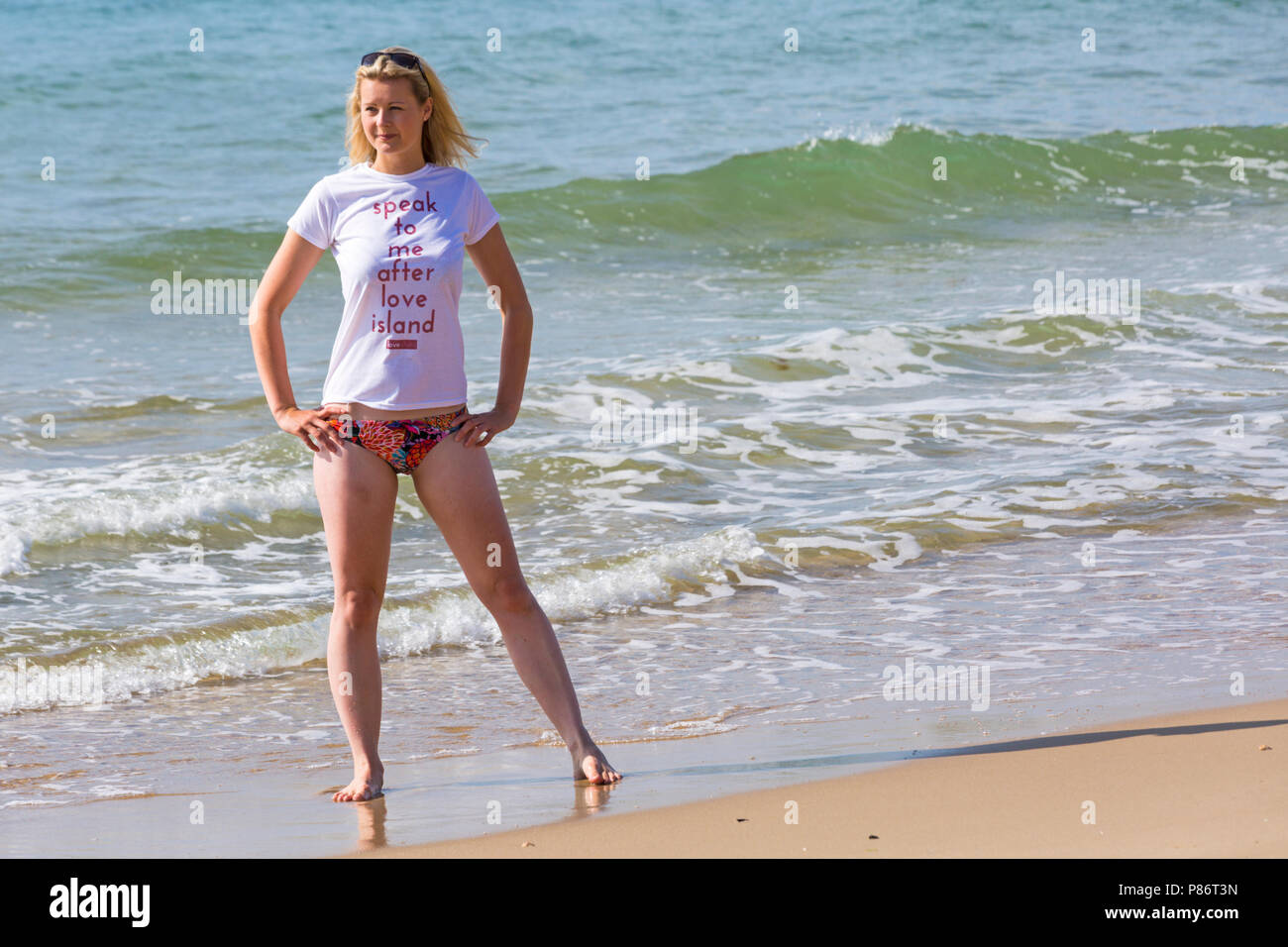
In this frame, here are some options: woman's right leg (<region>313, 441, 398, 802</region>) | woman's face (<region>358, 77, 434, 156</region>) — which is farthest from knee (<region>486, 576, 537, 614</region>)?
woman's face (<region>358, 77, 434, 156</region>)

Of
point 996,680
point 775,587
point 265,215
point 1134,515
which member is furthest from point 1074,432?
point 265,215

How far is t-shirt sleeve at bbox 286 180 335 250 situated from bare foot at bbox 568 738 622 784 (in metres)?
1.57

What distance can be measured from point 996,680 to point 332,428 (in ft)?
8.33

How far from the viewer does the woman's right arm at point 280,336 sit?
395 cm

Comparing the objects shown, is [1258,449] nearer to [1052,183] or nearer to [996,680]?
[996,680]

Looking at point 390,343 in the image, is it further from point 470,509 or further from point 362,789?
point 362,789

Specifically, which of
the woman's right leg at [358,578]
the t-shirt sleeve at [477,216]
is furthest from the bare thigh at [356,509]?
the t-shirt sleeve at [477,216]

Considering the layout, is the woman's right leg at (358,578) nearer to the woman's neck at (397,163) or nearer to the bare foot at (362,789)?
the bare foot at (362,789)

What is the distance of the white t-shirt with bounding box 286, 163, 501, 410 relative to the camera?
3902 mm

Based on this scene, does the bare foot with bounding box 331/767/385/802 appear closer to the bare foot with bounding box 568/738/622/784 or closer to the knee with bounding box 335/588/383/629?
the knee with bounding box 335/588/383/629

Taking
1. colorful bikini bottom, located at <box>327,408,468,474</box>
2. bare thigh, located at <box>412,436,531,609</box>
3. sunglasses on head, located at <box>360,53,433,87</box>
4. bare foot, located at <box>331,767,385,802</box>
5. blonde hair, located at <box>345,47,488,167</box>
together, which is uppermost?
sunglasses on head, located at <box>360,53,433,87</box>

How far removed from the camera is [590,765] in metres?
4.23

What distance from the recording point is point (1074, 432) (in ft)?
30.0

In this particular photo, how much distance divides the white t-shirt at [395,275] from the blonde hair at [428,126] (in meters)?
0.08
